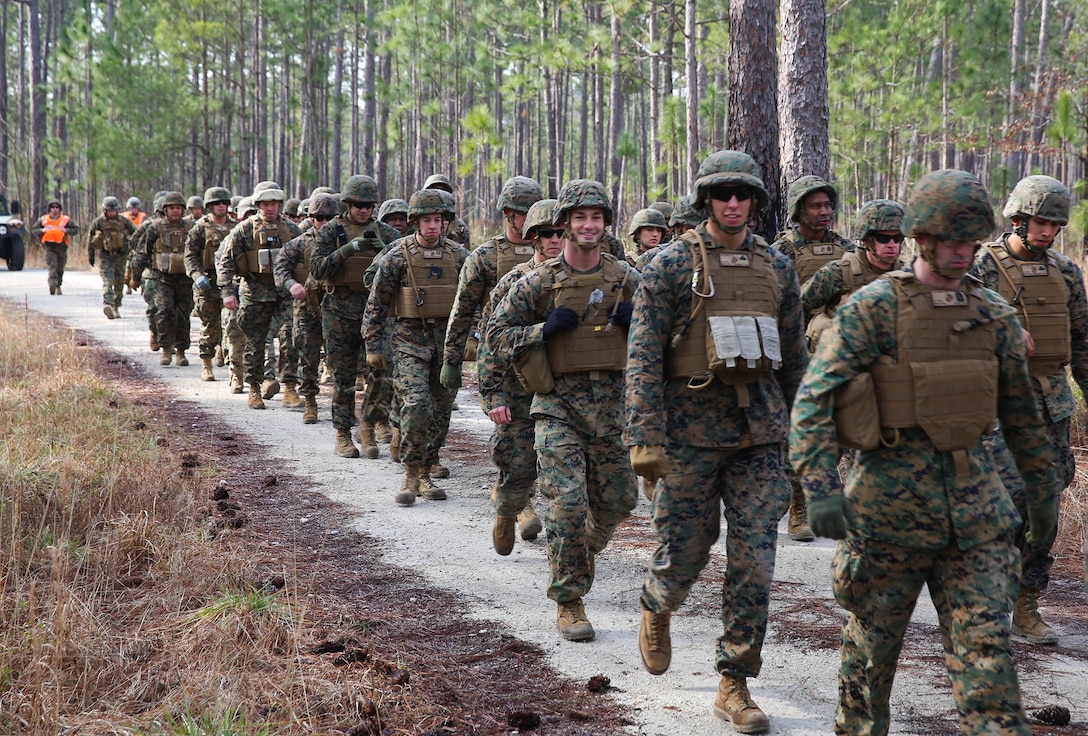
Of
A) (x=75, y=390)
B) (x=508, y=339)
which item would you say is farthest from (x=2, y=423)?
(x=508, y=339)

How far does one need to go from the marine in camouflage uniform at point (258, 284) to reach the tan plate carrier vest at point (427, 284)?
3.81 m

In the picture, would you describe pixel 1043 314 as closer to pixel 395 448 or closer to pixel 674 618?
pixel 674 618

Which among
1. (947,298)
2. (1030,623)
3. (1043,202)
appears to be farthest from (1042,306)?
(947,298)

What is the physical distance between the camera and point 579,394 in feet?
17.9

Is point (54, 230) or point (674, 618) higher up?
point (54, 230)

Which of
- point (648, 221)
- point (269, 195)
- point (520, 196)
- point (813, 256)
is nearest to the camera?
point (520, 196)

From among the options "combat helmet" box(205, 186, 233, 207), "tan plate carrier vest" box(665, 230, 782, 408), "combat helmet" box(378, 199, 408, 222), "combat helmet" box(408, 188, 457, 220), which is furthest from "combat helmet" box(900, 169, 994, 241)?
"combat helmet" box(205, 186, 233, 207)

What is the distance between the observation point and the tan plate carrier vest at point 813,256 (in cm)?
716

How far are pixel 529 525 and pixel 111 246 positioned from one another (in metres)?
14.2

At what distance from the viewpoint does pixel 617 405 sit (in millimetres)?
5480

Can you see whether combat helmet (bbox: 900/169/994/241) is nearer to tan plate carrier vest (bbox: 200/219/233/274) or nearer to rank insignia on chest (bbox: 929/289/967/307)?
rank insignia on chest (bbox: 929/289/967/307)

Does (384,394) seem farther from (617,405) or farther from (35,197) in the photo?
(35,197)

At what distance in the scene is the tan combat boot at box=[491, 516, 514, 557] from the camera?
6.31m

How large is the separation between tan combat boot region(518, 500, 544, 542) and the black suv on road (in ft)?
82.6
